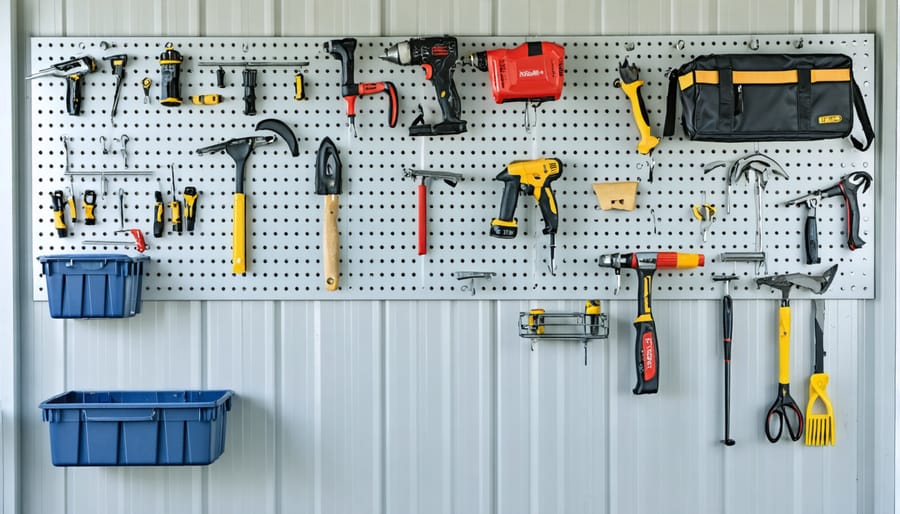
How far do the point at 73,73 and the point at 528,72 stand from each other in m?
1.31

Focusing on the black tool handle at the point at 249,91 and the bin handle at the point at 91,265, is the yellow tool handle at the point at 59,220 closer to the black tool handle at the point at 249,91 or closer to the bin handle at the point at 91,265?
the bin handle at the point at 91,265

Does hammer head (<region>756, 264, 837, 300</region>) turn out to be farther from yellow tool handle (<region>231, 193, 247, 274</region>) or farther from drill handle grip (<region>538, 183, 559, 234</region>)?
yellow tool handle (<region>231, 193, 247, 274</region>)

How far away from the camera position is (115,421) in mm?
1918

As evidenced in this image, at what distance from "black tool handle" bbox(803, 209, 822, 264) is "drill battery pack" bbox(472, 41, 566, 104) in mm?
817

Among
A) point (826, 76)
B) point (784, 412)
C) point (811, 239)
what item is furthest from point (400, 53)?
point (784, 412)

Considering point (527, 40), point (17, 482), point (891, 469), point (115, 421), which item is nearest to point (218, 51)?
point (527, 40)

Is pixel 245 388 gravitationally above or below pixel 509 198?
below

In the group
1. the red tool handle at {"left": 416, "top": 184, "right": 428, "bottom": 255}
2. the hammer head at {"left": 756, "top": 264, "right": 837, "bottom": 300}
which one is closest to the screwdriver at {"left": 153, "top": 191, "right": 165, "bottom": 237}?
the red tool handle at {"left": 416, "top": 184, "right": 428, "bottom": 255}

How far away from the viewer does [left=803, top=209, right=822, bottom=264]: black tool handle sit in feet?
6.77

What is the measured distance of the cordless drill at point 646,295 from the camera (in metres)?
2.03

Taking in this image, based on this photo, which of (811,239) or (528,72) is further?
(811,239)

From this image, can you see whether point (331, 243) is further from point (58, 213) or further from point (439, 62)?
point (58, 213)

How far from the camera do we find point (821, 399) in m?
2.10

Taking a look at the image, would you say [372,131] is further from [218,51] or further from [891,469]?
[891,469]
